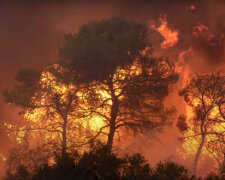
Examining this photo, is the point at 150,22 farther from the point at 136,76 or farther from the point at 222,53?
the point at 136,76

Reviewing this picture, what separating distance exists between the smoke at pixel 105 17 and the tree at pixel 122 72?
17.9 m

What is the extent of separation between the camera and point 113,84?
69.5 ft

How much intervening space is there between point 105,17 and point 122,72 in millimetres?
26030

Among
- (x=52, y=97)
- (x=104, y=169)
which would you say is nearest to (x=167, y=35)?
(x=52, y=97)

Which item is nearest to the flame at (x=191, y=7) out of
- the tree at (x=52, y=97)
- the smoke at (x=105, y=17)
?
the smoke at (x=105, y=17)

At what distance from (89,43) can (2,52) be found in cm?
3560

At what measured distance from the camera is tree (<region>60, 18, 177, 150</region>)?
20.7 m

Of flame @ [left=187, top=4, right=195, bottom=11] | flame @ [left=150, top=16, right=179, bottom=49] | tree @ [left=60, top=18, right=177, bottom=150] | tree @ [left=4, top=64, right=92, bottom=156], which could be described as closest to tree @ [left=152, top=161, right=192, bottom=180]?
tree @ [left=60, top=18, right=177, bottom=150]

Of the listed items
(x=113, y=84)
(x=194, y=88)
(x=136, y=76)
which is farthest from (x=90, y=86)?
(x=194, y=88)

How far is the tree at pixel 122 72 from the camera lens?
67.9ft

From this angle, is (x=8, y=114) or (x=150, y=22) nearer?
(x=8, y=114)

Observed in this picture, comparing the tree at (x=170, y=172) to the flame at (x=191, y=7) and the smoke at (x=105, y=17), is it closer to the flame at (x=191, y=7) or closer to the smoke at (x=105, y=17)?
the smoke at (x=105, y=17)

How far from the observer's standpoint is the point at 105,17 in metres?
45.3

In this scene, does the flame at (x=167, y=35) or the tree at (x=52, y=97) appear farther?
the flame at (x=167, y=35)
